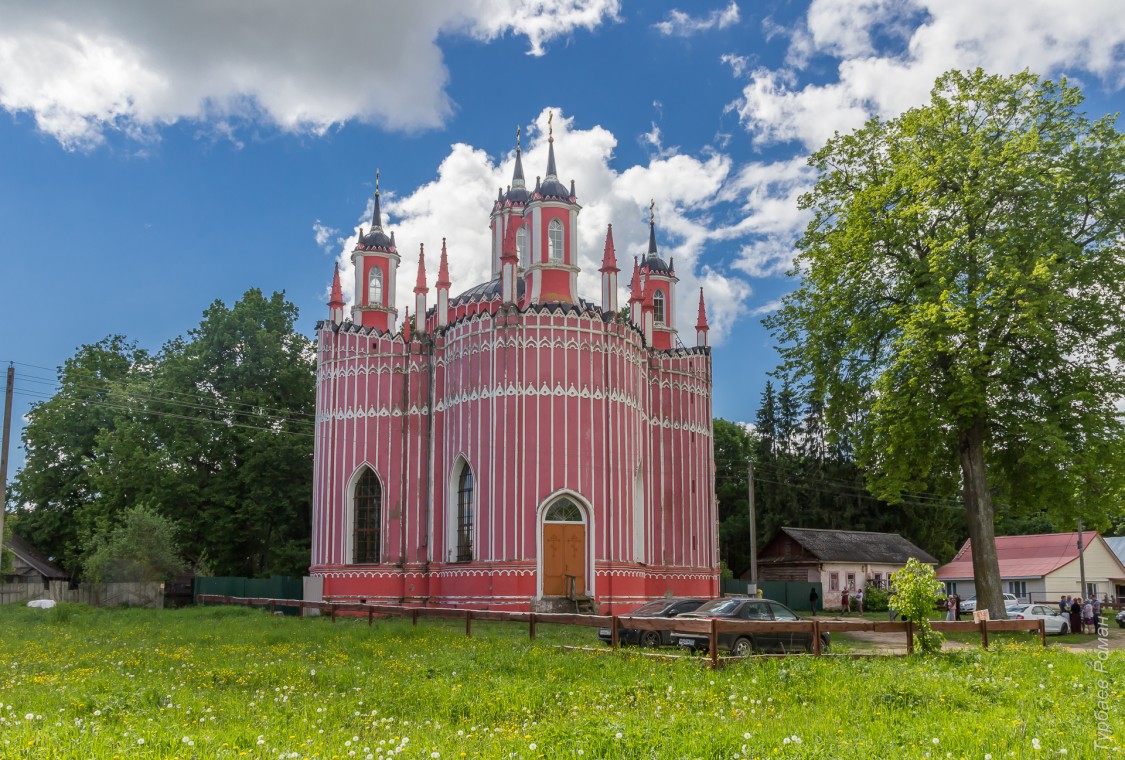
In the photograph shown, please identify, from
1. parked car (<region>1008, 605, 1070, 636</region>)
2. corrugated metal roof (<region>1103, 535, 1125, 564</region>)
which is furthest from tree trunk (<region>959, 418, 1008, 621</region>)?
corrugated metal roof (<region>1103, 535, 1125, 564</region>)

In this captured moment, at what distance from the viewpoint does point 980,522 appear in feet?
78.7

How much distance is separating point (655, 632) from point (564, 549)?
1134 cm

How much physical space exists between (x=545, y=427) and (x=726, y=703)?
20749 millimetres

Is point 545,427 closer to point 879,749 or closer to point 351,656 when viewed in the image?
point 351,656

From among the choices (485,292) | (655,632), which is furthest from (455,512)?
(655,632)

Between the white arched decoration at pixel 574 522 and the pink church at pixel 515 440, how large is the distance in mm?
51

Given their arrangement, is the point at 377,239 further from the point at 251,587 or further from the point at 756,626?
the point at 756,626

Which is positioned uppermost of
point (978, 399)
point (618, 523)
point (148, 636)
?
point (978, 399)

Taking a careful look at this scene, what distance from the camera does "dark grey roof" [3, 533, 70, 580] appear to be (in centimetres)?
4322

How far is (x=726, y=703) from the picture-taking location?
10.5 metres

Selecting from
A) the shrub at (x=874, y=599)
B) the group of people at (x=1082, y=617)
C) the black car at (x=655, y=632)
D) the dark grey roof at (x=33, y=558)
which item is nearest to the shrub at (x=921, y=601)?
the black car at (x=655, y=632)

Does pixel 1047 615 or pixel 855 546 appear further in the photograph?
pixel 855 546

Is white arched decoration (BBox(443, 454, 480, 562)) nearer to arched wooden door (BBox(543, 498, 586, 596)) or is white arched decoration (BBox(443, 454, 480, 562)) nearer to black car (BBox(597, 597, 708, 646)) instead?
arched wooden door (BBox(543, 498, 586, 596))

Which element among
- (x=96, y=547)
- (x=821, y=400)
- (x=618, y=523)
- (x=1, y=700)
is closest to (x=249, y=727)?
(x=1, y=700)
